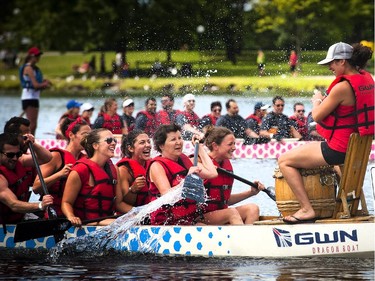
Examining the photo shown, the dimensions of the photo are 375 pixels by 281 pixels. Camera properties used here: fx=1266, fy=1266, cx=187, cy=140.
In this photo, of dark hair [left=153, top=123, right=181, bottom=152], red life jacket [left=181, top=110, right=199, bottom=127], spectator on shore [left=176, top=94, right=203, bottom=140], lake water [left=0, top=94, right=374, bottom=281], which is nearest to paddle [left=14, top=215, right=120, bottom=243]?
lake water [left=0, top=94, right=374, bottom=281]

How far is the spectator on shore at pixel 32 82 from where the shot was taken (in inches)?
948

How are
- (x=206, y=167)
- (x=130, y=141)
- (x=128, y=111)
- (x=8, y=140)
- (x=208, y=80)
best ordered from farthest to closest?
(x=208, y=80) → (x=128, y=111) → (x=130, y=141) → (x=8, y=140) → (x=206, y=167)

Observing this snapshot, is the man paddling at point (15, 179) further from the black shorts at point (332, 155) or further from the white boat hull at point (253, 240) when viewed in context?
the black shorts at point (332, 155)

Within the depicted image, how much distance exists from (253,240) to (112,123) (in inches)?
417

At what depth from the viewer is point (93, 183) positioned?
43.7 feet

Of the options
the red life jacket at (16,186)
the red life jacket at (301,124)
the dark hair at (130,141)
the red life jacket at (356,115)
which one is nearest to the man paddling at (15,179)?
the red life jacket at (16,186)

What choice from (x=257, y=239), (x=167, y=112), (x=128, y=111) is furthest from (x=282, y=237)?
(x=128, y=111)

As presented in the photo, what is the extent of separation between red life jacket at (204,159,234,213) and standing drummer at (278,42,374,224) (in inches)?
Answer: 48.8

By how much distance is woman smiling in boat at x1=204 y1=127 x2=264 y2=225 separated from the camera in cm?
1320

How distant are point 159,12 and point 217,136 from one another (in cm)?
4901

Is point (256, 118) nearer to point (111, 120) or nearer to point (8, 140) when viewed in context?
point (111, 120)

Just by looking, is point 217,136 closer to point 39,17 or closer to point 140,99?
point 140,99

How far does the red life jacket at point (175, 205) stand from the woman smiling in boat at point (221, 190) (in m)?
0.20

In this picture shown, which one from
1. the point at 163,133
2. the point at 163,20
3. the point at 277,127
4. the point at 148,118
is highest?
the point at 163,20
